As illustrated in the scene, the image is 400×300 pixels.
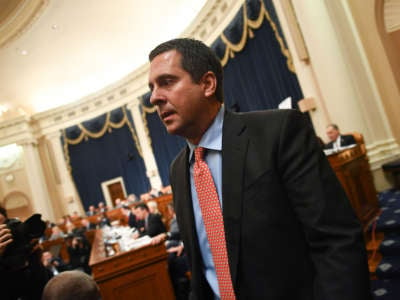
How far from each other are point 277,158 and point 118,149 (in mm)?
13731

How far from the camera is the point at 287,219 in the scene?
0.91 metres

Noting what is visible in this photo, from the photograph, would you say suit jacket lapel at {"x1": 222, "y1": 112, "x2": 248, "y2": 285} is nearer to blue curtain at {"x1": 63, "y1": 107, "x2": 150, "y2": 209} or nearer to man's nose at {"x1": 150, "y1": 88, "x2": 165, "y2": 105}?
man's nose at {"x1": 150, "y1": 88, "x2": 165, "y2": 105}

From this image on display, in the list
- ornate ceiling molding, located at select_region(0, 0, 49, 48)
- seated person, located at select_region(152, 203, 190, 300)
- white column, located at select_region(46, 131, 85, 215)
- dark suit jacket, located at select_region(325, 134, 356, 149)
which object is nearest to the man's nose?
seated person, located at select_region(152, 203, 190, 300)

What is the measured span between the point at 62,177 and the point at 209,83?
14391mm

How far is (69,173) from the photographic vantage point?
14.1 metres

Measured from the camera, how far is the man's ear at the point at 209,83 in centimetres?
108

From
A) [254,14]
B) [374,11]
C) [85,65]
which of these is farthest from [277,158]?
[85,65]

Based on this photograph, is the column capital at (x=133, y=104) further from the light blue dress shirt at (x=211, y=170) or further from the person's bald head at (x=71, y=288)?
the light blue dress shirt at (x=211, y=170)

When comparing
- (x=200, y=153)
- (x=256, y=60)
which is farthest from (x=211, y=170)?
(x=256, y=60)

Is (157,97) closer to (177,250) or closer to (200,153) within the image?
(200,153)

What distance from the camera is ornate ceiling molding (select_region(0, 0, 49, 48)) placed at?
948 centimetres

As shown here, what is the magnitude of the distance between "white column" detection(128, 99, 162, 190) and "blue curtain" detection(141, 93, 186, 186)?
0.18 m

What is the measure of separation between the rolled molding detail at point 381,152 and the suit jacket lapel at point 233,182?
4502 millimetres

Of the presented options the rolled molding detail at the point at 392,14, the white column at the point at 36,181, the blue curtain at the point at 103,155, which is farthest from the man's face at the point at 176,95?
the white column at the point at 36,181
